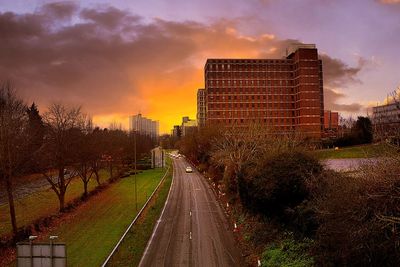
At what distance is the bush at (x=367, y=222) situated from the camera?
13.6m

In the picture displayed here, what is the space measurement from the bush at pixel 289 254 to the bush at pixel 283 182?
2.09 m

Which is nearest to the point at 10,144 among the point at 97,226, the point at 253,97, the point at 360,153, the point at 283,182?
the point at 97,226

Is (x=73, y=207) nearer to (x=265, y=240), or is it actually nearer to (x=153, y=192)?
(x=153, y=192)

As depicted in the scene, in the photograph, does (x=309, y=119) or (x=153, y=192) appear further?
(x=309, y=119)

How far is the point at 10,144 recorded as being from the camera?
29.9 meters

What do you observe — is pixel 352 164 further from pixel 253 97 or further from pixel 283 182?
pixel 253 97

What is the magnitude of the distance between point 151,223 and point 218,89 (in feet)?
372

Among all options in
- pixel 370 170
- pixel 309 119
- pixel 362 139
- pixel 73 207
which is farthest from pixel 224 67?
pixel 370 170

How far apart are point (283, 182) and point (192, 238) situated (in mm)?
9384

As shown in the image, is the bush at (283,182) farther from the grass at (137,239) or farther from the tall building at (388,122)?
the grass at (137,239)

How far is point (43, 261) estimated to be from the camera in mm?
11969

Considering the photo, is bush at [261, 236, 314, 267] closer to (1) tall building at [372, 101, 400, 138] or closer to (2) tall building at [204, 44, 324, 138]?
(1) tall building at [372, 101, 400, 138]

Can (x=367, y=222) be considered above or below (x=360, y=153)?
below

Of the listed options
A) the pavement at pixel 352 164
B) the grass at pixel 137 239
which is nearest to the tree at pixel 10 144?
the grass at pixel 137 239
